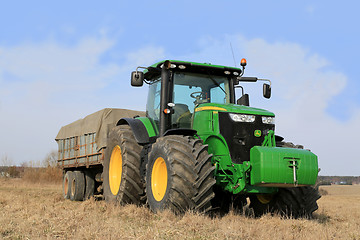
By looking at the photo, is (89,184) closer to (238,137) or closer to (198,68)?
(198,68)

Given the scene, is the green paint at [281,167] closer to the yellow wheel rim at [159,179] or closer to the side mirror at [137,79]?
the yellow wheel rim at [159,179]

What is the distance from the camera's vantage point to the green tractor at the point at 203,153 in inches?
235

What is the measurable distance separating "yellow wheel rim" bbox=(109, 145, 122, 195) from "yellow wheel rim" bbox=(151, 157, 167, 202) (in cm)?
189

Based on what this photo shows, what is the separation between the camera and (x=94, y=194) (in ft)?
40.4

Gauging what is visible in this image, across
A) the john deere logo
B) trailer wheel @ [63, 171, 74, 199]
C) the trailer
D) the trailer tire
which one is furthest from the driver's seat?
trailer wheel @ [63, 171, 74, 199]

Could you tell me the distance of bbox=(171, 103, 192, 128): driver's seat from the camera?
7.50 meters

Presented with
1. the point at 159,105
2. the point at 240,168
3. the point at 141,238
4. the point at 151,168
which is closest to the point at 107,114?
the point at 159,105

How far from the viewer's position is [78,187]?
12.3m

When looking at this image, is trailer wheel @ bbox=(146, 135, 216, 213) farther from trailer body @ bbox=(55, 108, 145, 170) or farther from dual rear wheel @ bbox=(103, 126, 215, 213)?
trailer body @ bbox=(55, 108, 145, 170)

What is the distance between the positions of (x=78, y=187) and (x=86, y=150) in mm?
1246

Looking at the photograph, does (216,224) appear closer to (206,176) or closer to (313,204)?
(206,176)

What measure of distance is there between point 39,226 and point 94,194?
705cm

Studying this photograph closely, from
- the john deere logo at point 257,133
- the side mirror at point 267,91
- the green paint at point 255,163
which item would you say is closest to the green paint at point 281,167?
the green paint at point 255,163

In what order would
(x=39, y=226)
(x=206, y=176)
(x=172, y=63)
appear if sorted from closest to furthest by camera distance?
(x=39, y=226) < (x=206, y=176) < (x=172, y=63)
